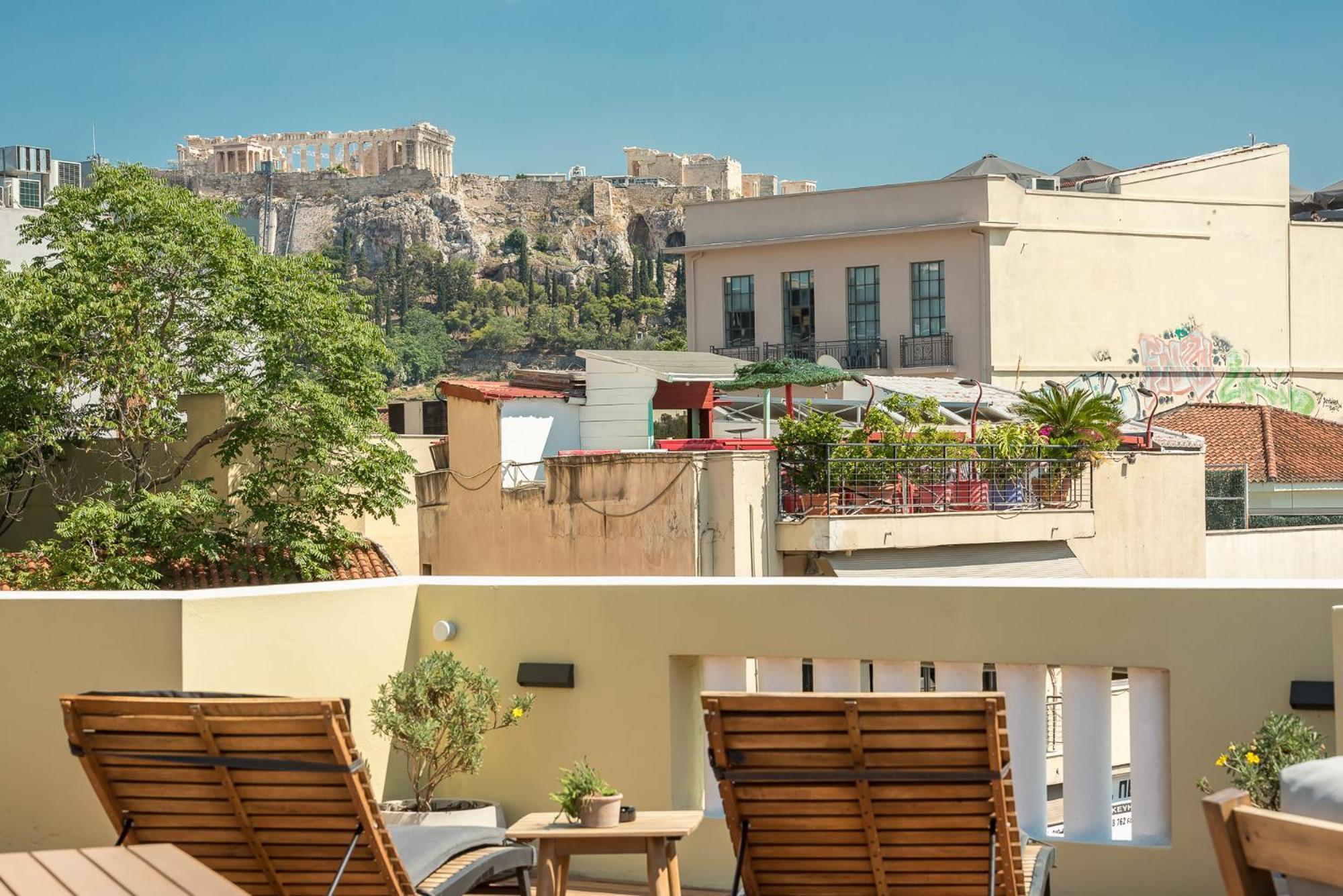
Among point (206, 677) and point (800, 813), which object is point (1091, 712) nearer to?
point (800, 813)

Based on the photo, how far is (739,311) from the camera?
121 feet

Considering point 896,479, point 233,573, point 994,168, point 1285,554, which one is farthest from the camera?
point 994,168

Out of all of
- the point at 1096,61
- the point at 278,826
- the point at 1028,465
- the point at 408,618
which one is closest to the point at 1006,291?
the point at 1028,465

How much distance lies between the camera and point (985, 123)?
85938 millimetres

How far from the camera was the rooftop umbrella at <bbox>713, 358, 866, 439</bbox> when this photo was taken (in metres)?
21.9

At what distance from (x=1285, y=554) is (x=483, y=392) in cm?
1391

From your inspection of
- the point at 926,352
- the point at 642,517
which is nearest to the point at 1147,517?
the point at 642,517

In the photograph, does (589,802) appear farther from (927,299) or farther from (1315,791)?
(927,299)

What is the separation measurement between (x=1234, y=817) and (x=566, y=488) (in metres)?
18.1

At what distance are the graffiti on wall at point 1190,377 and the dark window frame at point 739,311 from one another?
7.36m

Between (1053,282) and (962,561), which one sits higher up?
(1053,282)

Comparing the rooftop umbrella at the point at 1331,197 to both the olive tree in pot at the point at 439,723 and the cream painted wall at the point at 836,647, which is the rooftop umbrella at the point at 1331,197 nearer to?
the cream painted wall at the point at 836,647

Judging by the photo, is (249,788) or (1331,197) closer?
(249,788)

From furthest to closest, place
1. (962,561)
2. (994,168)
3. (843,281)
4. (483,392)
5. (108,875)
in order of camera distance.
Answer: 1. (994,168)
2. (843,281)
3. (483,392)
4. (962,561)
5. (108,875)
